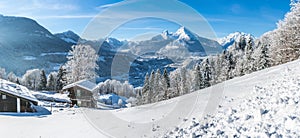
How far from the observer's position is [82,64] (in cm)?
5122

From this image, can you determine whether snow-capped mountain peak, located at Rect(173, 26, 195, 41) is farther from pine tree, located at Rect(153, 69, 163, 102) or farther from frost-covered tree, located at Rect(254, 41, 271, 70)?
pine tree, located at Rect(153, 69, 163, 102)

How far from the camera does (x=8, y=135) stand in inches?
652

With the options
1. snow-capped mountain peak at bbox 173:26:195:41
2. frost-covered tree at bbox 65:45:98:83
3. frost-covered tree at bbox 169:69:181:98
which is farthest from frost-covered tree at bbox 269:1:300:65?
frost-covered tree at bbox 65:45:98:83

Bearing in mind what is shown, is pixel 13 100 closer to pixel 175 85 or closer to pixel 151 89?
pixel 151 89

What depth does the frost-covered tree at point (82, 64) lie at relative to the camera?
2008 inches

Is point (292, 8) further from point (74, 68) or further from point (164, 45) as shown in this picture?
point (74, 68)

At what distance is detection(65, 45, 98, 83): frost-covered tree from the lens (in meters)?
51.0

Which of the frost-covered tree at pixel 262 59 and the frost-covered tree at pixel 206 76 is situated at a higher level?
the frost-covered tree at pixel 262 59

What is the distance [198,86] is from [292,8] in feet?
90.0

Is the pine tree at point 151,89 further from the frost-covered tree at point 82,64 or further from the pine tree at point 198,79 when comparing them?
the frost-covered tree at point 82,64

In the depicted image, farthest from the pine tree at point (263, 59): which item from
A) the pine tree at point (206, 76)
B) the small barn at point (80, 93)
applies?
the small barn at point (80, 93)

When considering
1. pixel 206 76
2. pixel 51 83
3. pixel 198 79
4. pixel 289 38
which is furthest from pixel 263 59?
pixel 51 83

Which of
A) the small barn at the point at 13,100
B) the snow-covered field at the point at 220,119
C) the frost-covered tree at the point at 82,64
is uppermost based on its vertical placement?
the frost-covered tree at the point at 82,64

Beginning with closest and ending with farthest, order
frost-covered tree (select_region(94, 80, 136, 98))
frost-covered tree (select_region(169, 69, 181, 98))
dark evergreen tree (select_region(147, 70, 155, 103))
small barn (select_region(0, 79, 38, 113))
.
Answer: small barn (select_region(0, 79, 38, 113)) → dark evergreen tree (select_region(147, 70, 155, 103)) → frost-covered tree (select_region(169, 69, 181, 98)) → frost-covered tree (select_region(94, 80, 136, 98))
